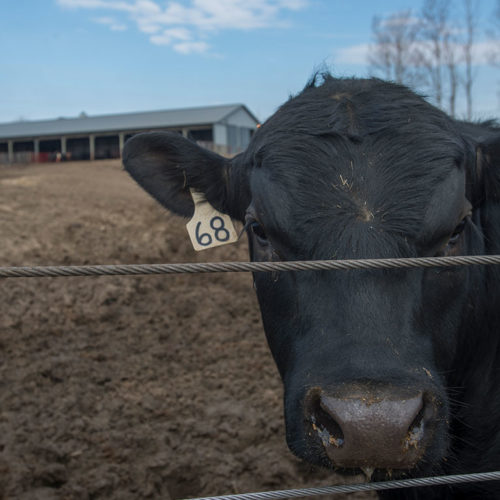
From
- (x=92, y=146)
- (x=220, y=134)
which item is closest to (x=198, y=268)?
(x=220, y=134)

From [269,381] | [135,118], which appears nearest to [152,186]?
[269,381]

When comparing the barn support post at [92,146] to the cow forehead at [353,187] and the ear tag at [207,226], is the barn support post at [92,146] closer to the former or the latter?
the ear tag at [207,226]

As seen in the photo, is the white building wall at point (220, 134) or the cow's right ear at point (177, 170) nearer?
the cow's right ear at point (177, 170)

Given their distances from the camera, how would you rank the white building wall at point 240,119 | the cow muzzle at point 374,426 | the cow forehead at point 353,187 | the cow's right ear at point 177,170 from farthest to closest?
the white building wall at point 240,119 → the cow's right ear at point 177,170 → the cow forehead at point 353,187 → the cow muzzle at point 374,426

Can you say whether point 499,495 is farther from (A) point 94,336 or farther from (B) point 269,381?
(A) point 94,336

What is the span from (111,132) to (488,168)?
34.9 m

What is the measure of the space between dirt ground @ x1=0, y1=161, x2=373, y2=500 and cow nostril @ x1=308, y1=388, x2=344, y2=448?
1.85m

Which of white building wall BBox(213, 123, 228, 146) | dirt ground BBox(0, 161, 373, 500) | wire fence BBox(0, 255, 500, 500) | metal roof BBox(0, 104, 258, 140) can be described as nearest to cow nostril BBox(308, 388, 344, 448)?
wire fence BBox(0, 255, 500, 500)

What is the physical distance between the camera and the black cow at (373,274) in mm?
1737

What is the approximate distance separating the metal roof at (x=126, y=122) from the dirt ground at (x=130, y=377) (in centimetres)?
2757

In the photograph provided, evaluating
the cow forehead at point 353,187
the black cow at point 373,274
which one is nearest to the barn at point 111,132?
the black cow at point 373,274

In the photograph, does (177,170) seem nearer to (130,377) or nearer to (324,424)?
(324,424)

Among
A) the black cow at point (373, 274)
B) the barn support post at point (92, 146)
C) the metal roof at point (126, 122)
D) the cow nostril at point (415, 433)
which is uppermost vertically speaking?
the metal roof at point (126, 122)

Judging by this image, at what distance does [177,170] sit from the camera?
3.12 meters
